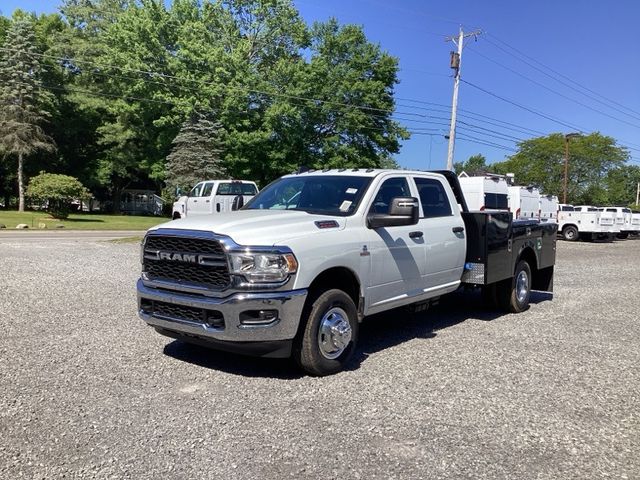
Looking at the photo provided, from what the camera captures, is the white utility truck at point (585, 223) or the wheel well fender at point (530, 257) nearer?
the wheel well fender at point (530, 257)

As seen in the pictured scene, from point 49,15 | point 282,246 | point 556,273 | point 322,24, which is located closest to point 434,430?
point 282,246

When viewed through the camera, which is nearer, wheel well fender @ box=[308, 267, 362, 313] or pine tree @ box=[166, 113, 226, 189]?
wheel well fender @ box=[308, 267, 362, 313]

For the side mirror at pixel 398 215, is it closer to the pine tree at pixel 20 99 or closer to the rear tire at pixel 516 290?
the rear tire at pixel 516 290

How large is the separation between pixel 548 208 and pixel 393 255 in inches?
965

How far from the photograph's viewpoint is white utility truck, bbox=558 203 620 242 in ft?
94.1

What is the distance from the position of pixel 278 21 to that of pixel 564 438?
45.0 m

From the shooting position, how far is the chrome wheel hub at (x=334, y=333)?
5055mm

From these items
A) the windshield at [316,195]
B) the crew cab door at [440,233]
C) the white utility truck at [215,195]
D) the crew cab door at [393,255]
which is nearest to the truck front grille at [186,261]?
the windshield at [316,195]

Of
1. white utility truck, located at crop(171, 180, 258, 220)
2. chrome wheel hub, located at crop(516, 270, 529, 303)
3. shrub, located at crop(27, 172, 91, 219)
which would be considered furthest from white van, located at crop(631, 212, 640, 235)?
shrub, located at crop(27, 172, 91, 219)

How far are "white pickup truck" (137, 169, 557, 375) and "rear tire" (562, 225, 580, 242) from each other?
25.3 m

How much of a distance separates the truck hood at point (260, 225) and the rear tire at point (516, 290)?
3.94 meters

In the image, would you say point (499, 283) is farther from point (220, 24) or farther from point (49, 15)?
point (49, 15)

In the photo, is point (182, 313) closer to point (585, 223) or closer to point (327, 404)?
point (327, 404)

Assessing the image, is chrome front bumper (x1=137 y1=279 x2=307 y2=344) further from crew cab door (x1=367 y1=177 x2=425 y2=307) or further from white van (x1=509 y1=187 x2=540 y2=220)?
white van (x1=509 y1=187 x2=540 y2=220)
